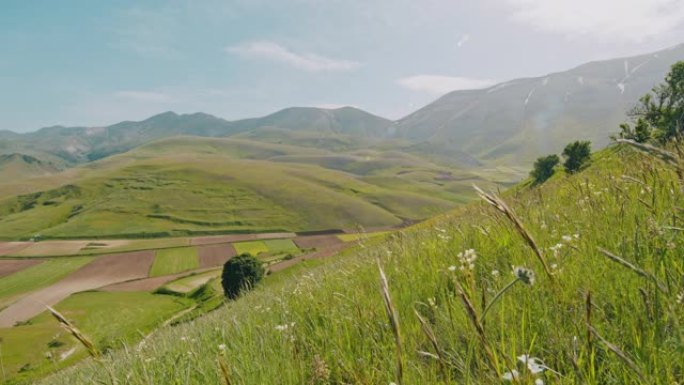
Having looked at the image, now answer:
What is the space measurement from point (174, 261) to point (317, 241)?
1911 inches

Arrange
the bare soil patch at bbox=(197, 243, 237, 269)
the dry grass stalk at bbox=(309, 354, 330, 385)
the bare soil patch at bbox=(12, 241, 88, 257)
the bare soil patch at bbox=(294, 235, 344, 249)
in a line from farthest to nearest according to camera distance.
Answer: the bare soil patch at bbox=(294, 235, 344, 249), the bare soil patch at bbox=(12, 241, 88, 257), the bare soil patch at bbox=(197, 243, 237, 269), the dry grass stalk at bbox=(309, 354, 330, 385)

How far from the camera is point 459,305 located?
3451 millimetres

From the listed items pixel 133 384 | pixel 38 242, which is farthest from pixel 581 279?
pixel 38 242

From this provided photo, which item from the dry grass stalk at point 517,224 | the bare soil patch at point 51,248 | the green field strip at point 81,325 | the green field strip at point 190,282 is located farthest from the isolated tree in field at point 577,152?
the bare soil patch at point 51,248

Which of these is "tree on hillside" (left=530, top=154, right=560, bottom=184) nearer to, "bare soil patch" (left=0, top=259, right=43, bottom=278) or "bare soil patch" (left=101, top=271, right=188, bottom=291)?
"bare soil patch" (left=101, top=271, right=188, bottom=291)

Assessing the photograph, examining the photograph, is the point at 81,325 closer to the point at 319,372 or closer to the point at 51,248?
the point at 319,372

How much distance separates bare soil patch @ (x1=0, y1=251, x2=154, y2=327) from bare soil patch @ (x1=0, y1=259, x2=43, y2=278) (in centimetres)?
1957

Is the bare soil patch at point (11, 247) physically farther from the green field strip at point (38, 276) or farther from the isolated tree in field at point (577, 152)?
the isolated tree in field at point (577, 152)

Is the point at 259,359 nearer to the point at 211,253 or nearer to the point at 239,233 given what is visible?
the point at 211,253

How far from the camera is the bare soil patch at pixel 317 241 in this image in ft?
449

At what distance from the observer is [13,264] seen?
12425 cm

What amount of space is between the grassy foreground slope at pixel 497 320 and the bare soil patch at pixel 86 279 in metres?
96.5

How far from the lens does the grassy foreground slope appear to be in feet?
6.15

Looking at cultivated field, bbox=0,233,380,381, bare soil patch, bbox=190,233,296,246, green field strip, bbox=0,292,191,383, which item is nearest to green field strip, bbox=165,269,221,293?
cultivated field, bbox=0,233,380,381
